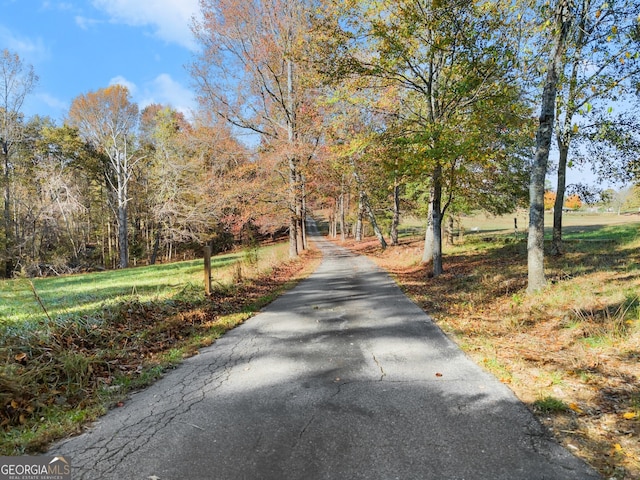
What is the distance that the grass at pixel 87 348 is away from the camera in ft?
11.6

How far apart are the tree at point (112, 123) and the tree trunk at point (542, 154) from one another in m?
25.5

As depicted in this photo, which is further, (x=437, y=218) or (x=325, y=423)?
(x=437, y=218)

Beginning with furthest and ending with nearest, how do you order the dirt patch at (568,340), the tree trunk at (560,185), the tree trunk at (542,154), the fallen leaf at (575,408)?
1. the tree trunk at (560,185)
2. the tree trunk at (542,154)
3. the fallen leaf at (575,408)
4. the dirt patch at (568,340)

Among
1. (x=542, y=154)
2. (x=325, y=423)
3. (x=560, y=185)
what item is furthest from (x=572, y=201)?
(x=325, y=423)

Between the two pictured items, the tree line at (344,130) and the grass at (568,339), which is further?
the tree line at (344,130)

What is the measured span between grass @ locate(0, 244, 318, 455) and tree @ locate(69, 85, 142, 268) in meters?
20.6

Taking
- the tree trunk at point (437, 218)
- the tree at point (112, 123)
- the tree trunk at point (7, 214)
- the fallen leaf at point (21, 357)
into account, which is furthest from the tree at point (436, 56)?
the tree trunk at point (7, 214)

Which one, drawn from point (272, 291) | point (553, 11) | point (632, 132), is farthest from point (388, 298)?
point (632, 132)

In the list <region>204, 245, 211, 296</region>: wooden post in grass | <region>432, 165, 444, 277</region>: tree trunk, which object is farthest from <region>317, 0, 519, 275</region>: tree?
<region>204, 245, 211, 296</region>: wooden post in grass

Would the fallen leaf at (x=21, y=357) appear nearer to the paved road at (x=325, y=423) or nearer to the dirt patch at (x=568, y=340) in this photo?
the paved road at (x=325, y=423)

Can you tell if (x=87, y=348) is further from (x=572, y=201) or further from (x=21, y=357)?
(x=572, y=201)

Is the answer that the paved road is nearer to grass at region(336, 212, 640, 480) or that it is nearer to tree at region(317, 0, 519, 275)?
grass at region(336, 212, 640, 480)

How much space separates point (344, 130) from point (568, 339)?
1266 centimetres

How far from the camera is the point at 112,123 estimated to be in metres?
25.2
